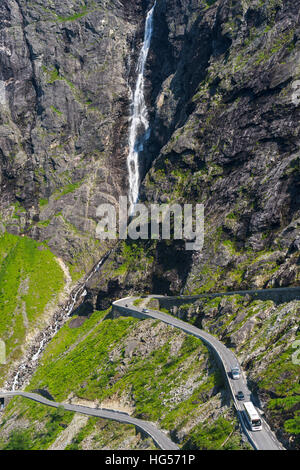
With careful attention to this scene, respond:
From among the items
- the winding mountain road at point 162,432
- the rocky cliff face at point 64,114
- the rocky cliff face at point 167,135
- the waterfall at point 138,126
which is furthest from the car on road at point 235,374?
the rocky cliff face at point 64,114

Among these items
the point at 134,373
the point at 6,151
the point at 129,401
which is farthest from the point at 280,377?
the point at 6,151

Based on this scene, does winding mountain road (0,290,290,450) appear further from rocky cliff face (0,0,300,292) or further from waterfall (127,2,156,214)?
waterfall (127,2,156,214)

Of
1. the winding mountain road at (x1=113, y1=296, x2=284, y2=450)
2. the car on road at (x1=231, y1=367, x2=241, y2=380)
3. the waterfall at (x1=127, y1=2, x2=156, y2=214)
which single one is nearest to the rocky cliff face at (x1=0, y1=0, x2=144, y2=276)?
the waterfall at (x1=127, y1=2, x2=156, y2=214)

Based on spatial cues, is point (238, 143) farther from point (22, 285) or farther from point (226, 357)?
point (22, 285)

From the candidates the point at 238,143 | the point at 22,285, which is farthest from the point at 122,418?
the point at 22,285

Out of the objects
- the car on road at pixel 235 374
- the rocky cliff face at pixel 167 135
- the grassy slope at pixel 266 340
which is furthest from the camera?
the rocky cliff face at pixel 167 135

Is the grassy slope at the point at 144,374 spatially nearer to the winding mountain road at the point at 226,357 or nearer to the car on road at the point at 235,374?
the winding mountain road at the point at 226,357
